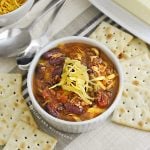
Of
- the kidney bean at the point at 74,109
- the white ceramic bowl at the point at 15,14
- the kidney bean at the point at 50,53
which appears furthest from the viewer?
the white ceramic bowl at the point at 15,14

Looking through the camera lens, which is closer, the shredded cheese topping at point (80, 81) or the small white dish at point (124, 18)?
the shredded cheese topping at point (80, 81)

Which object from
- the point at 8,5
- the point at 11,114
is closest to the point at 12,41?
the point at 8,5

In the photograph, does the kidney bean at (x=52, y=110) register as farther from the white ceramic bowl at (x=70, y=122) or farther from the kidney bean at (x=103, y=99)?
the kidney bean at (x=103, y=99)

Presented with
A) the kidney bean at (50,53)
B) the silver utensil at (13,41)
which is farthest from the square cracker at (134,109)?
the silver utensil at (13,41)

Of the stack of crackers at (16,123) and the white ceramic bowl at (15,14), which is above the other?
the white ceramic bowl at (15,14)

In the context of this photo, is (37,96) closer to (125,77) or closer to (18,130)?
(18,130)

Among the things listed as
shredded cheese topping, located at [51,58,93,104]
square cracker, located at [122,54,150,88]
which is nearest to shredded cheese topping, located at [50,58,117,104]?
shredded cheese topping, located at [51,58,93,104]

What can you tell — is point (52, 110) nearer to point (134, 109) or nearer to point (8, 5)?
point (134, 109)
